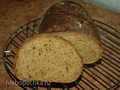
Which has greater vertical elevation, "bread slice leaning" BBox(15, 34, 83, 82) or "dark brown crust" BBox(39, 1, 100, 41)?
"dark brown crust" BBox(39, 1, 100, 41)

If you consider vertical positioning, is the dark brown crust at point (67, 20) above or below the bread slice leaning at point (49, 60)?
above

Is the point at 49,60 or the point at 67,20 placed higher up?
the point at 67,20

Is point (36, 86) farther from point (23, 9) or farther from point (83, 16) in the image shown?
point (23, 9)
